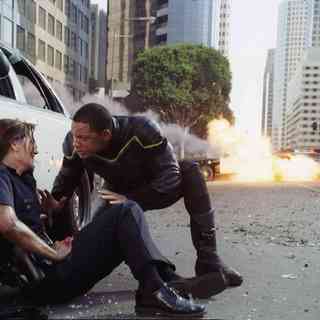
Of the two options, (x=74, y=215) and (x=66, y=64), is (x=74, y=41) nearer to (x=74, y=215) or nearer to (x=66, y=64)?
(x=66, y=64)

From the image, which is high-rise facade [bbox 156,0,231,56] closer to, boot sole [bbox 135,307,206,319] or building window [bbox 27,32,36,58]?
building window [bbox 27,32,36,58]

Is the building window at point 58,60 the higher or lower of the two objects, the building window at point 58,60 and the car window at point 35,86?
the higher

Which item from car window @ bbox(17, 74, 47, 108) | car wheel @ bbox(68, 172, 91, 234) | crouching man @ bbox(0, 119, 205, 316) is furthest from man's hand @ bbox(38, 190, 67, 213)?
car window @ bbox(17, 74, 47, 108)

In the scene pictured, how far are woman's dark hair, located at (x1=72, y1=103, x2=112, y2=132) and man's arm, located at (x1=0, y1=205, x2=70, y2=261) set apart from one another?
0.64m

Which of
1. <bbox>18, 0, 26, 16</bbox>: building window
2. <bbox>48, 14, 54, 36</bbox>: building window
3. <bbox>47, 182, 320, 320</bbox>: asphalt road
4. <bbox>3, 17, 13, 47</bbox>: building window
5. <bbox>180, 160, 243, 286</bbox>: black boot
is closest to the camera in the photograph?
<bbox>47, 182, 320, 320</bbox>: asphalt road

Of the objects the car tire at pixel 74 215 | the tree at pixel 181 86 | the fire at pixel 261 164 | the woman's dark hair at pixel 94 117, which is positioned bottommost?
the fire at pixel 261 164

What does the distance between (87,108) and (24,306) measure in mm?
1111

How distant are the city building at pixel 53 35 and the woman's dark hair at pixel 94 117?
48.9 meters

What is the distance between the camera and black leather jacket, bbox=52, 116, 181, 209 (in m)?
3.65

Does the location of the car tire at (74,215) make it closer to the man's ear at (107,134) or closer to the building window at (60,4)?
the man's ear at (107,134)

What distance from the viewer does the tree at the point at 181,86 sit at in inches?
2098

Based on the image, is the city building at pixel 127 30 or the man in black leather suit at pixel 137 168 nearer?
the man in black leather suit at pixel 137 168

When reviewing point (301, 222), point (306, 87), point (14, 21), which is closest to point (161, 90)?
point (14, 21)

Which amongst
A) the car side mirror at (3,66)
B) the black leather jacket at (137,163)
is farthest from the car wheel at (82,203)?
the black leather jacket at (137,163)
